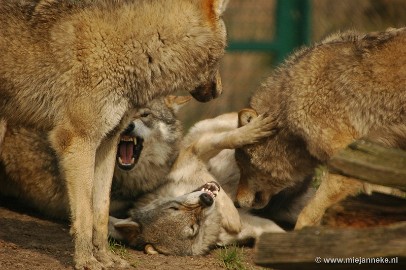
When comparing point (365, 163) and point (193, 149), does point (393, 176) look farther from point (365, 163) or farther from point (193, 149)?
point (193, 149)

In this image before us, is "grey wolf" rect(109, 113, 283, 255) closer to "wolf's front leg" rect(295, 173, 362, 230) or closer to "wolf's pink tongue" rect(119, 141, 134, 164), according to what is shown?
"wolf's pink tongue" rect(119, 141, 134, 164)

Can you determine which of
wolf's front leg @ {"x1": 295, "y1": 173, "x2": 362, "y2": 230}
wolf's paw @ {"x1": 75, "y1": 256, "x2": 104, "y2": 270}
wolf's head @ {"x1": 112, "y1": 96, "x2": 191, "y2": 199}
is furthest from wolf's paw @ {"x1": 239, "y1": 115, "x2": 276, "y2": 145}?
wolf's paw @ {"x1": 75, "y1": 256, "x2": 104, "y2": 270}

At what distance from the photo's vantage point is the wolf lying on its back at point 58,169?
628cm

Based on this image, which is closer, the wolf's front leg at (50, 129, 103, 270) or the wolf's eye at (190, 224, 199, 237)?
the wolf's front leg at (50, 129, 103, 270)

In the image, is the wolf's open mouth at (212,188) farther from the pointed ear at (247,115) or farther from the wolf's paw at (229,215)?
the pointed ear at (247,115)

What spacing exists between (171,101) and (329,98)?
67.9 inches

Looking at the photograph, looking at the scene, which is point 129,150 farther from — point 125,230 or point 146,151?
point 125,230

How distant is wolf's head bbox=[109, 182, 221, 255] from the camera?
575cm

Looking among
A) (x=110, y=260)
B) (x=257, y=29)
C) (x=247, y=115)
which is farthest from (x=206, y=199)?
(x=257, y=29)

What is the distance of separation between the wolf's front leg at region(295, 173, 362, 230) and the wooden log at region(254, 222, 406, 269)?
1943 millimetres

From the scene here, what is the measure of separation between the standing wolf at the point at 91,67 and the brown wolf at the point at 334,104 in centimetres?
66

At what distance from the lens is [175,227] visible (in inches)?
228

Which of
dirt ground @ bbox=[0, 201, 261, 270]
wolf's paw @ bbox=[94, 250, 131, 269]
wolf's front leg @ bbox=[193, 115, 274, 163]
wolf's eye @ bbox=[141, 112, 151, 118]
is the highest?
wolf's eye @ bbox=[141, 112, 151, 118]

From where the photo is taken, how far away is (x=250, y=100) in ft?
20.3
